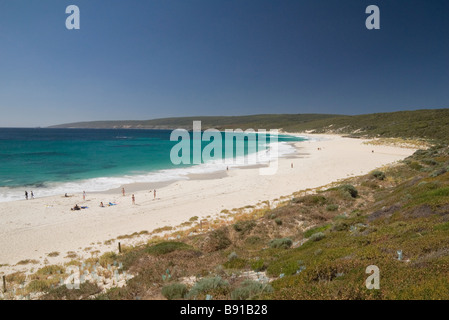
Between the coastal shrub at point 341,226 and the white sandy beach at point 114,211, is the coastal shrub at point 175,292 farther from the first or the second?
the white sandy beach at point 114,211

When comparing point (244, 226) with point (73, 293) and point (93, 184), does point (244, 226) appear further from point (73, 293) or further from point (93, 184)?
point (93, 184)

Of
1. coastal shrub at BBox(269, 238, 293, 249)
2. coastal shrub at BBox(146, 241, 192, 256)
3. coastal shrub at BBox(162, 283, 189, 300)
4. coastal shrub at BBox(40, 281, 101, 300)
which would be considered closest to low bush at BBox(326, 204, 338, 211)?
coastal shrub at BBox(269, 238, 293, 249)

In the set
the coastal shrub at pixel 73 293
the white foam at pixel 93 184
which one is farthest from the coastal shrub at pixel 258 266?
the white foam at pixel 93 184

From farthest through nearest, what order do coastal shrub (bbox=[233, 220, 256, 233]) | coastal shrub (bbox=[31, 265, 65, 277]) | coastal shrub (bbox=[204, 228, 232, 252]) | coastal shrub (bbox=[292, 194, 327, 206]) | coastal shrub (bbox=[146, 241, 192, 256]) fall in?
coastal shrub (bbox=[292, 194, 327, 206]) < coastal shrub (bbox=[233, 220, 256, 233]) < coastal shrub (bbox=[204, 228, 232, 252]) < coastal shrub (bbox=[31, 265, 65, 277]) < coastal shrub (bbox=[146, 241, 192, 256])

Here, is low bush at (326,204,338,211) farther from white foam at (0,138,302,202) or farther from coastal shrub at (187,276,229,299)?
white foam at (0,138,302,202)

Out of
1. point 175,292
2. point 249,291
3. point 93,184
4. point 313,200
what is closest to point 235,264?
point 175,292

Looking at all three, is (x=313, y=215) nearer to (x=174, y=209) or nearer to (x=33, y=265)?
(x=174, y=209)
